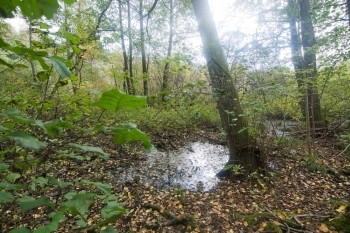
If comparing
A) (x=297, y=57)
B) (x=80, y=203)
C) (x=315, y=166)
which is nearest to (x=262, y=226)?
(x=315, y=166)

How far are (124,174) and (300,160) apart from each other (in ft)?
11.8

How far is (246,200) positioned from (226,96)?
1.71 m

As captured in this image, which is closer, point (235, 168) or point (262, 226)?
point (262, 226)

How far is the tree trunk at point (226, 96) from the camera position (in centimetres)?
411

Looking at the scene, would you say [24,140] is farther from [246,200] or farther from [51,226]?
[246,200]

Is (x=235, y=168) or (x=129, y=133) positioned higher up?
(x=129, y=133)

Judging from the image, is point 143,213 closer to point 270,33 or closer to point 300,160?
point 300,160

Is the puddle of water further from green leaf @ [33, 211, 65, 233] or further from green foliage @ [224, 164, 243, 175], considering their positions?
green leaf @ [33, 211, 65, 233]

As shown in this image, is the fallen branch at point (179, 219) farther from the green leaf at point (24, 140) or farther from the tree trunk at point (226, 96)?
the green leaf at point (24, 140)

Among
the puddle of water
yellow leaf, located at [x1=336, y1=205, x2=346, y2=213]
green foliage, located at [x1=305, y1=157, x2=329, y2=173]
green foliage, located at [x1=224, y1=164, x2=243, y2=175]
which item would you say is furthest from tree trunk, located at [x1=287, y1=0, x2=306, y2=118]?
the puddle of water

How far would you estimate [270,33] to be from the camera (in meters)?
6.25

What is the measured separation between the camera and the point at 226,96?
4117mm

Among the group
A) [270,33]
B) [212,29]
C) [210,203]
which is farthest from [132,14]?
[210,203]

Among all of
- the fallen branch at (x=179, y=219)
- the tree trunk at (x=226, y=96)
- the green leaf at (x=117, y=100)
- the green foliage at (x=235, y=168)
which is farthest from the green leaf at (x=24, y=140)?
the green foliage at (x=235, y=168)
